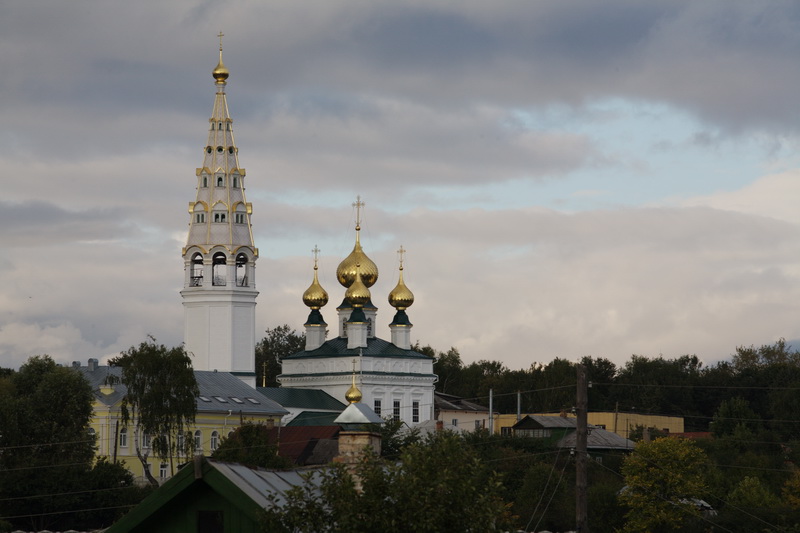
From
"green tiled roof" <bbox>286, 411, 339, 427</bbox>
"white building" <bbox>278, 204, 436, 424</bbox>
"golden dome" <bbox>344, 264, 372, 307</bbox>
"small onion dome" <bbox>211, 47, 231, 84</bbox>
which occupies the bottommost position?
"green tiled roof" <bbox>286, 411, 339, 427</bbox>

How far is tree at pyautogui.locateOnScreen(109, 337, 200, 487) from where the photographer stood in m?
61.8

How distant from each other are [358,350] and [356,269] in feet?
21.3

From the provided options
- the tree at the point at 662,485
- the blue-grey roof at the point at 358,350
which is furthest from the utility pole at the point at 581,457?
the blue-grey roof at the point at 358,350

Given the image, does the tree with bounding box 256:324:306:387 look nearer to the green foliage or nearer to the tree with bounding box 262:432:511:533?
the green foliage

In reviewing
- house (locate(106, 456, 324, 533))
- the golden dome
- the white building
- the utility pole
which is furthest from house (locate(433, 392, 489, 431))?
house (locate(106, 456, 324, 533))

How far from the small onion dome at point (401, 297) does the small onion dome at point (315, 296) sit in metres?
4.07

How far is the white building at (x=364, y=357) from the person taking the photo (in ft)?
305

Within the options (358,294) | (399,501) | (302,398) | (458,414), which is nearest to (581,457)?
(399,501)

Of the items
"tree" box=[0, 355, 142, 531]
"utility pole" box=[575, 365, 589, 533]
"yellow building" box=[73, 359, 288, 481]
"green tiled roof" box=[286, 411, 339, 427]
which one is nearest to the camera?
"utility pole" box=[575, 365, 589, 533]

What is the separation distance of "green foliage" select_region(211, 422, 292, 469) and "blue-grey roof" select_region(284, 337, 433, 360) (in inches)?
1348

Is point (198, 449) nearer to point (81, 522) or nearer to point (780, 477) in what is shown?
point (81, 522)

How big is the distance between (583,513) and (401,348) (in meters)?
63.3

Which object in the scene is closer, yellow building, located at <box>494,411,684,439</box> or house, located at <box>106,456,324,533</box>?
house, located at <box>106,456,324,533</box>

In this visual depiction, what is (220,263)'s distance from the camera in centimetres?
9100
